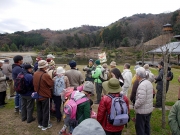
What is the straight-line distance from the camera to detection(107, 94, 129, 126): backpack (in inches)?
83.3

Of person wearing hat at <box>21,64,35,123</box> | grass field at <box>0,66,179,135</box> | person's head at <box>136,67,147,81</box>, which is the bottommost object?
grass field at <box>0,66,179,135</box>

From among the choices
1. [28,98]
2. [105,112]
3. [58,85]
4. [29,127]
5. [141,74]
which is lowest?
[29,127]

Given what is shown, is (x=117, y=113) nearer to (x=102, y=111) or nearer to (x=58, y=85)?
(x=102, y=111)

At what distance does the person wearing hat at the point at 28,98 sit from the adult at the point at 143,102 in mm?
2388

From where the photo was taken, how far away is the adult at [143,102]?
2.53m

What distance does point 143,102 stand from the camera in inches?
100

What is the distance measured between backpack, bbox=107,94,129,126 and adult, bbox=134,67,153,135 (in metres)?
0.54

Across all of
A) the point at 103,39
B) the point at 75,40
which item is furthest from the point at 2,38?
the point at 103,39

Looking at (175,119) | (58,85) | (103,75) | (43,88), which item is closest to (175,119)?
(175,119)

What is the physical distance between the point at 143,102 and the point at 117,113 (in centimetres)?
70

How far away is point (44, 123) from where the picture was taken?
3225mm

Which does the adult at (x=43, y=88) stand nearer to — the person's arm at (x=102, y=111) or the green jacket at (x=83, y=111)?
the green jacket at (x=83, y=111)

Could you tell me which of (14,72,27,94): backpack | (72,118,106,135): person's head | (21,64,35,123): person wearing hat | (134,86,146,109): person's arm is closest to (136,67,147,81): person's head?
(134,86,146,109): person's arm

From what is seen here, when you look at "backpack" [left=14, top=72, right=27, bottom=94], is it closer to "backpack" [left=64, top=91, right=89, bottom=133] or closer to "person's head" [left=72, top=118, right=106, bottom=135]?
"backpack" [left=64, top=91, right=89, bottom=133]
